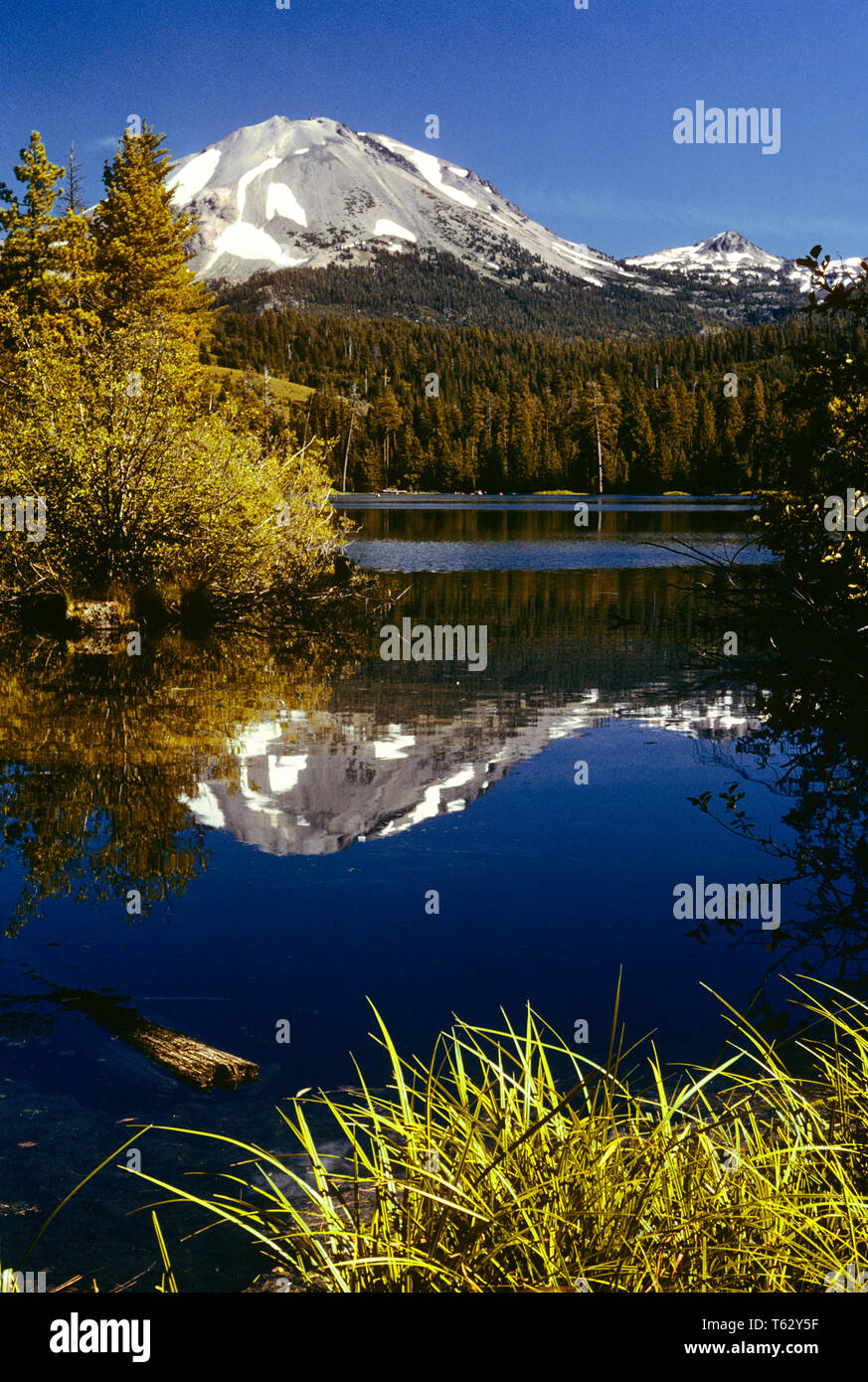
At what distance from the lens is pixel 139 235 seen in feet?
174

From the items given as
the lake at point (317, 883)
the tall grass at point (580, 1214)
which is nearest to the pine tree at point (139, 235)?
the lake at point (317, 883)

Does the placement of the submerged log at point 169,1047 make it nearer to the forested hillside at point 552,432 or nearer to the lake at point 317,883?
the lake at point 317,883

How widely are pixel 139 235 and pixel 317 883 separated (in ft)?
167

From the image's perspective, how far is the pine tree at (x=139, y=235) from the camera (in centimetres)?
5266

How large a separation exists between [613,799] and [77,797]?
571 cm

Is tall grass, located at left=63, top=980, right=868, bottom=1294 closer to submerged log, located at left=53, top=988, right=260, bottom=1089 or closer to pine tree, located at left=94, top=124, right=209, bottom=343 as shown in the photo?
submerged log, located at left=53, top=988, right=260, bottom=1089

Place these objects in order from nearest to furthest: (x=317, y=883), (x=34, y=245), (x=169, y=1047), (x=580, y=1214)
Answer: (x=580, y=1214) → (x=169, y=1047) → (x=317, y=883) → (x=34, y=245)

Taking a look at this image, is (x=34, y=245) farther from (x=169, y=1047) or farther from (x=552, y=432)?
(x=552, y=432)

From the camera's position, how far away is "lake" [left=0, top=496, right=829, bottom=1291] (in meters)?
6.21

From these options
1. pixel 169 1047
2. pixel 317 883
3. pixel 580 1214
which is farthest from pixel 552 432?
pixel 580 1214

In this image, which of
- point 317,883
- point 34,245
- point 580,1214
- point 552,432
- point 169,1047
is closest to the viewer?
point 580,1214

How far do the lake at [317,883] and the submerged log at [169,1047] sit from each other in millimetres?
95

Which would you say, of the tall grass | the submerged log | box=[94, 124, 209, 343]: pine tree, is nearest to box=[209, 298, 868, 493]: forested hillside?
box=[94, 124, 209, 343]: pine tree
